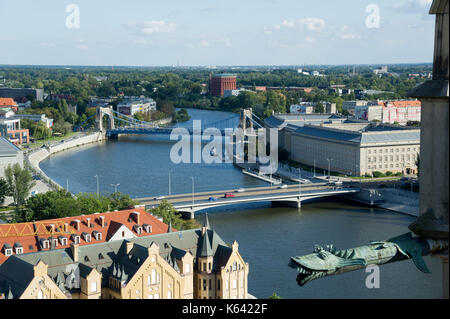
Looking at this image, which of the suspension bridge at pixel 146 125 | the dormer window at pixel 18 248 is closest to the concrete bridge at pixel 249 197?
the dormer window at pixel 18 248

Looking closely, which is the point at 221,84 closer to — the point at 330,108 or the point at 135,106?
the point at 135,106

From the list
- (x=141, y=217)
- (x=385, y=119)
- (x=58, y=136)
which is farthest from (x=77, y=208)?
(x=385, y=119)

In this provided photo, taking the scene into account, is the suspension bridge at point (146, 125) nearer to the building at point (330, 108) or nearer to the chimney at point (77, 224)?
the building at point (330, 108)

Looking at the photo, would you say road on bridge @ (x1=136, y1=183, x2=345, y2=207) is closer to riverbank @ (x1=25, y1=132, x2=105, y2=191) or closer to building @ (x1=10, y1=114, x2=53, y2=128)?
riverbank @ (x1=25, y1=132, x2=105, y2=191)

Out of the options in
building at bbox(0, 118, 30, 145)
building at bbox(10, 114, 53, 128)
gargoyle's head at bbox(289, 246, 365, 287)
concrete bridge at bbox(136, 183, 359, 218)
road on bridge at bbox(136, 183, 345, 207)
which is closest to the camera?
gargoyle's head at bbox(289, 246, 365, 287)

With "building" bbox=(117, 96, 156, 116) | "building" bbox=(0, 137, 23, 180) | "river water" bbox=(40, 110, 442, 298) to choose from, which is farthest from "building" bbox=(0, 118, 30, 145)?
"building" bbox=(117, 96, 156, 116)
